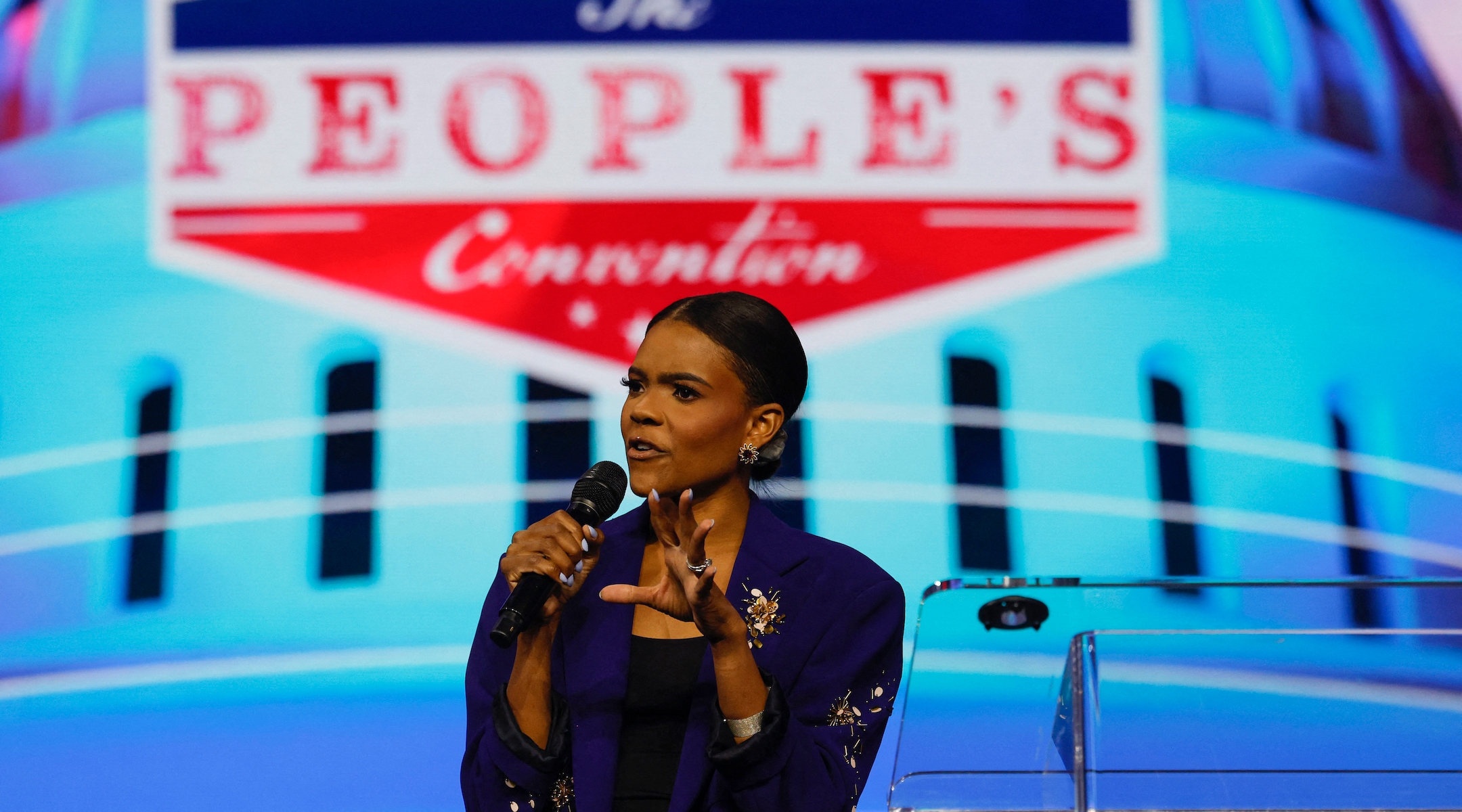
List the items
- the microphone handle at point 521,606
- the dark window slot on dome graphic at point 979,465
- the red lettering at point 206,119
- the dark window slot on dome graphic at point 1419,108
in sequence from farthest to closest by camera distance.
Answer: the dark window slot on dome graphic at point 1419,108
the red lettering at point 206,119
the dark window slot on dome graphic at point 979,465
the microphone handle at point 521,606

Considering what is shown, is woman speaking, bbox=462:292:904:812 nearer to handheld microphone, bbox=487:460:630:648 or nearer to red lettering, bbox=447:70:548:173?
handheld microphone, bbox=487:460:630:648

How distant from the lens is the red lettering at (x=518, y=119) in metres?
2.89

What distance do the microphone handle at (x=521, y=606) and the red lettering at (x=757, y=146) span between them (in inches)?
68.9

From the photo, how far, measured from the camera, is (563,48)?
293cm

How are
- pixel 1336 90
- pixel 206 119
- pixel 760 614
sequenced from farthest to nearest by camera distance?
pixel 1336 90 < pixel 206 119 < pixel 760 614

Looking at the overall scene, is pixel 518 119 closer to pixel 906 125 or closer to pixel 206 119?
pixel 206 119

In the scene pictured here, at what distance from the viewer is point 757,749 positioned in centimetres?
127

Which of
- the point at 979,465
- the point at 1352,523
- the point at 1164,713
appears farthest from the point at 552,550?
the point at 1352,523

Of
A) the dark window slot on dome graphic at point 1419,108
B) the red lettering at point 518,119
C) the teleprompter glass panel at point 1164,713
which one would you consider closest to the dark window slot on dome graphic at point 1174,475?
the dark window slot on dome graphic at point 1419,108

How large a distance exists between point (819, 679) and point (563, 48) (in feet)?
6.29

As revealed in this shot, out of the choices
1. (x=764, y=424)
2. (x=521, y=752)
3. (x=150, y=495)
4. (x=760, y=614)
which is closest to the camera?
(x=521, y=752)

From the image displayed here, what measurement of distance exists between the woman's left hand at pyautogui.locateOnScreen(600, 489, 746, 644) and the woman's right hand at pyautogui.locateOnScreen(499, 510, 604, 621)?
56mm

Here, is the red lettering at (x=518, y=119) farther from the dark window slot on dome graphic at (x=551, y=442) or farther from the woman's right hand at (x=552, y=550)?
the woman's right hand at (x=552, y=550)

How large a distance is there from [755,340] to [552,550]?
0.39m
